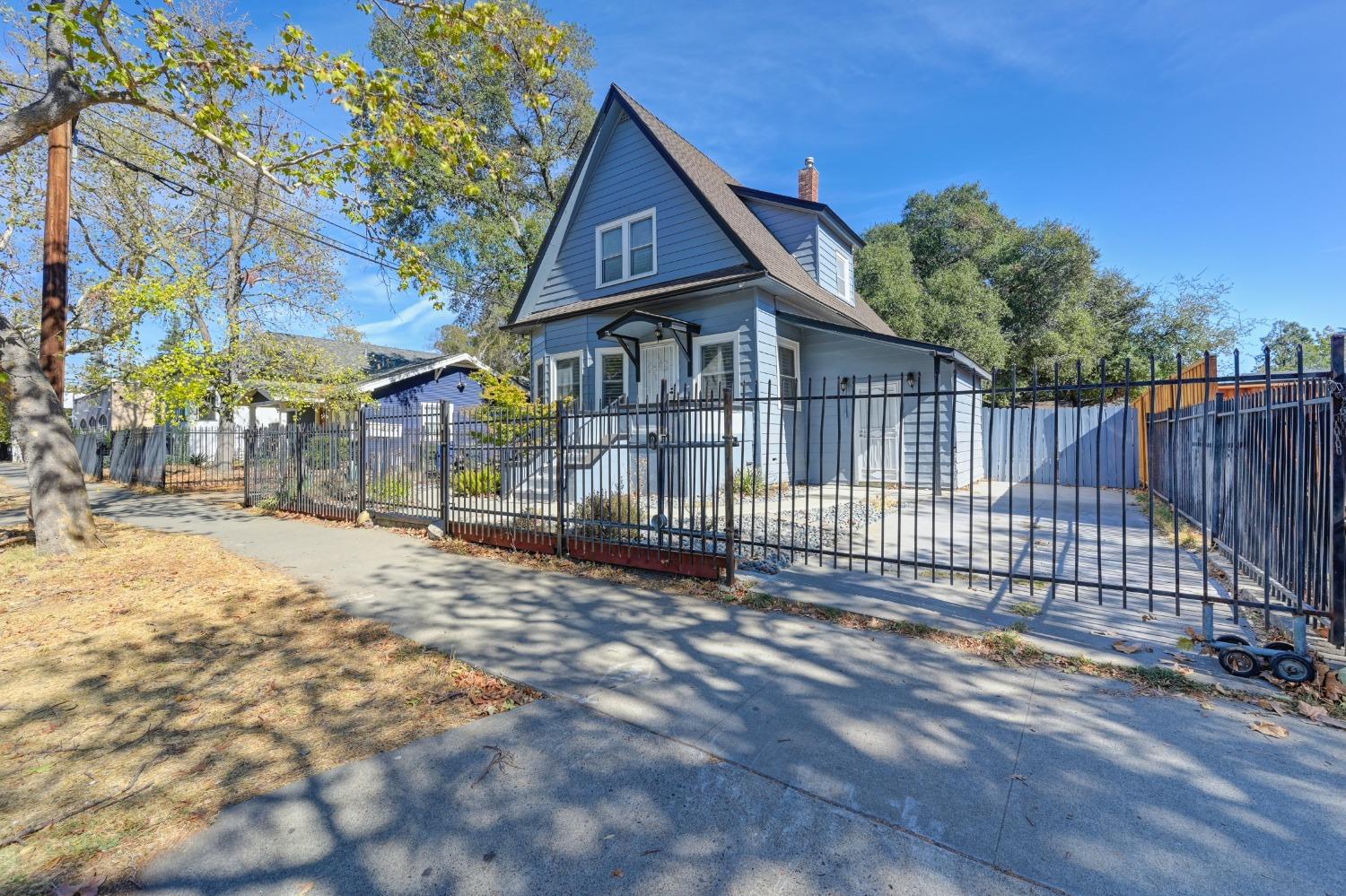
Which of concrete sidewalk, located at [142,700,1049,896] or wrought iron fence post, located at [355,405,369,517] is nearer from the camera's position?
concrete sidewalk, located at [142,700,1049,896]

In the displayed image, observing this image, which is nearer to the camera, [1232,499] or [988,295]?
[1232,499]

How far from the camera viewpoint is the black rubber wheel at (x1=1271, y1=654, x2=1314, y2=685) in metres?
3.18

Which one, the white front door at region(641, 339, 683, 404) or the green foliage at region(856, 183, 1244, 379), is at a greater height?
the green foliage at region(856, 183, 1244, 379)

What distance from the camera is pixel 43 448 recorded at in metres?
7.00

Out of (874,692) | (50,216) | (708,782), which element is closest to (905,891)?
(708,782)

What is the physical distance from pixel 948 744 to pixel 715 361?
9458 mm

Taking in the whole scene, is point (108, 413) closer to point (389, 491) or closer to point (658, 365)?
point (389, 491)

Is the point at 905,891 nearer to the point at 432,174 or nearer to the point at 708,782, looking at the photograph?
the point at 708,782

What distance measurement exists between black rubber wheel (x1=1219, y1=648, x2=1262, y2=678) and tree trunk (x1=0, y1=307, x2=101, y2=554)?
11308 millimetres

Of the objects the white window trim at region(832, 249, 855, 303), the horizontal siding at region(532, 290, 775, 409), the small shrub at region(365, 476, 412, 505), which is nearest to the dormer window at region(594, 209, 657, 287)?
the horizontal siding at region(532, 290, 775, 409)

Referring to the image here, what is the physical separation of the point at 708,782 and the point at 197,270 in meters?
19.8

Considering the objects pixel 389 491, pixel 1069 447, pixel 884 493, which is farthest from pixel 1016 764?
pixel 1069 447

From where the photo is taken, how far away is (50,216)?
8414 millimetres

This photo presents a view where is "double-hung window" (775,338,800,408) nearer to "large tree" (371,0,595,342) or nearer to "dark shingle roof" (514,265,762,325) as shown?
"dark shingle roof" (514,265,762,325)
